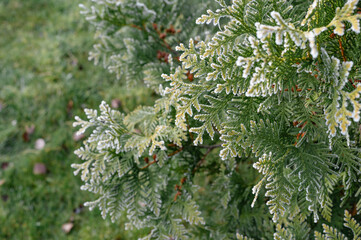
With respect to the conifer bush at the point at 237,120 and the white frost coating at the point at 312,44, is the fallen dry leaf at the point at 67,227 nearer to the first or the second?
the conifer bush at the point at 237,120

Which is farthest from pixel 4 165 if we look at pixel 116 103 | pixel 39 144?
pixel 116 103

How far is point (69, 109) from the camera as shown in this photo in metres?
3.60

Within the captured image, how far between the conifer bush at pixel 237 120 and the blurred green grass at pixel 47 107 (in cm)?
109

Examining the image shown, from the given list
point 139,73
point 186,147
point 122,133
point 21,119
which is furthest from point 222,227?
point 21,119

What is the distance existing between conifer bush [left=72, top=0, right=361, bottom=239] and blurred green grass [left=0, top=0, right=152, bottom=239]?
1092mm

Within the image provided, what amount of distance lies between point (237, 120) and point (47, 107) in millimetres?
2950

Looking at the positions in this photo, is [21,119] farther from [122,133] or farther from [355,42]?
[355,42]

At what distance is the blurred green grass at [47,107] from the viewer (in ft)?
9.84

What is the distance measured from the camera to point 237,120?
131cm

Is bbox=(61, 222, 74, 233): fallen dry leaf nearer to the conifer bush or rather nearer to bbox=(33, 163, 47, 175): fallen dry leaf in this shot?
bbox=(33, 163, 47, 175): fallen dry leaf

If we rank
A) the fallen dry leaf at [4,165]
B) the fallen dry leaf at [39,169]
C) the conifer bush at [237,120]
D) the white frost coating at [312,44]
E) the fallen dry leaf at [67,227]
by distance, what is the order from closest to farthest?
the white frost coating at [312,44], the conifer bush at [237,120], the fallen dry leaf at [67,227], the fallen dry leaf at [39,169], the fallen dry leaf at [4,165]

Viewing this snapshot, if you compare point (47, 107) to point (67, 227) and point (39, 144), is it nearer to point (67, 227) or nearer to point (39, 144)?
point (39, 144)

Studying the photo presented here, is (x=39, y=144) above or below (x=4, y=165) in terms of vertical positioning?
above

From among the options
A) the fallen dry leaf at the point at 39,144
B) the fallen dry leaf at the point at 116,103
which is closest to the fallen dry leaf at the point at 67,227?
the fallen dry leaf at the point at 39,144
